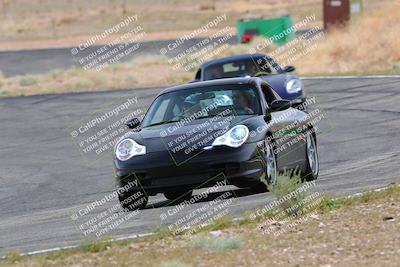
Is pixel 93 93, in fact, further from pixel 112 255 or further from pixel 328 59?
pixel 112 255

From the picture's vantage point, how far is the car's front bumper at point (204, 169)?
469 inches

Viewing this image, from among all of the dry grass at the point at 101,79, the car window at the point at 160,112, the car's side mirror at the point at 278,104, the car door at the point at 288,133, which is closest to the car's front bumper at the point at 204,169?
the car door at the point at 288,133

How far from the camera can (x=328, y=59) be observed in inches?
1522

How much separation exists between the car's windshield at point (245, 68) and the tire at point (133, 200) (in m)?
9.34

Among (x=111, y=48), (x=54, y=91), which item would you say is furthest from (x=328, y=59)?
(x=111, y=48)

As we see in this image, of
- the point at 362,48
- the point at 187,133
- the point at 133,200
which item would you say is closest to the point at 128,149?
the point at 133,200

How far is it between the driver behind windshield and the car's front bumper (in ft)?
3.13

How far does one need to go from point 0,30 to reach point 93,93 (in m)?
53.4

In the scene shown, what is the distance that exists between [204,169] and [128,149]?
3.29ft

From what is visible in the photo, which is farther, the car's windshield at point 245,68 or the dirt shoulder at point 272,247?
the car's windshield at point 245,68

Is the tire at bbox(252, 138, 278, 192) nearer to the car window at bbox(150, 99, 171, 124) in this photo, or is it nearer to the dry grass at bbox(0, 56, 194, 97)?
the car window at bbox(150, 99, 171, 124)

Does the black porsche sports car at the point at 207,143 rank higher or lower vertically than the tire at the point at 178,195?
higher

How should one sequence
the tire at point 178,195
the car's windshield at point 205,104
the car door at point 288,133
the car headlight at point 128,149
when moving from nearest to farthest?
the car headlight at point 128,149 < the car door at point 288,133 < the car's windshield at point 205,104 < the tire at point 178,195

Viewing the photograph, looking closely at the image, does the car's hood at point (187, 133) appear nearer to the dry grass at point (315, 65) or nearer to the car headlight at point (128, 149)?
the car headlight at point (128, 149)
